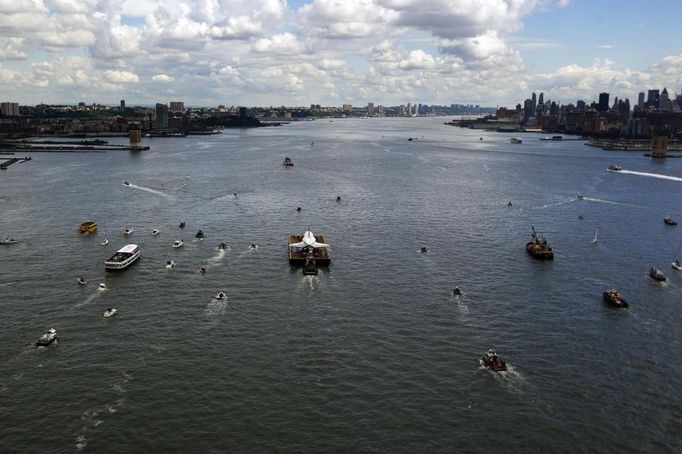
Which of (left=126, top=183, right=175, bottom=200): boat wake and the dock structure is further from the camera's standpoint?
(left=126, top=183, right=175, bottom=200): boat wake

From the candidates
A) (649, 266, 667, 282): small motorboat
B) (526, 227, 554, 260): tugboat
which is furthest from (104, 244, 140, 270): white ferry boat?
(649, 266, 667, 282): small motorboat

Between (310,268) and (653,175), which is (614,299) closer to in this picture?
(310,268)

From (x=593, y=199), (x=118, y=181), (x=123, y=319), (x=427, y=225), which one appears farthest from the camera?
(x=118, y=181)

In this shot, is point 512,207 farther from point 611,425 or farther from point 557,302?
point 611,425

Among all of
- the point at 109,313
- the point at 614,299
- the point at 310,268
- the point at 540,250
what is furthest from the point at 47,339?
the point at 540,250

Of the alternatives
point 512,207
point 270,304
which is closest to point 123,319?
point 270,304

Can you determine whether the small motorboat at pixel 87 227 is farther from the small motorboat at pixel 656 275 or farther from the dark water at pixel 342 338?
the small motorboat at pixel 656 275

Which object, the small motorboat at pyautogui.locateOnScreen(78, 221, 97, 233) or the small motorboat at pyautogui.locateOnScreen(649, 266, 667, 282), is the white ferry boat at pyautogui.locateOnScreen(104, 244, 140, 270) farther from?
the small motorboat at pyautogui.locateOnScreen(649, 266, 667, 282)
